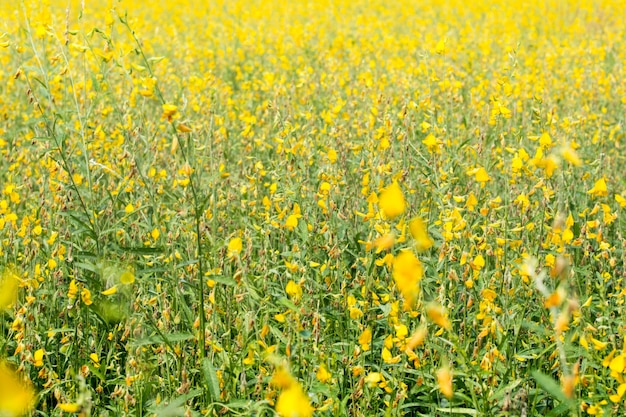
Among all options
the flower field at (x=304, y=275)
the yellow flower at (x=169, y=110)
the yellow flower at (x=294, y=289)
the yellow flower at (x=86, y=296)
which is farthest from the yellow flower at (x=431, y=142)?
the yellow flower at (x=86, y=296)

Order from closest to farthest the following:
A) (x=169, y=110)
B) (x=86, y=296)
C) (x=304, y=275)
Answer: (x=169, y=110) < (x=304, y=275) < (x=86, y=296)

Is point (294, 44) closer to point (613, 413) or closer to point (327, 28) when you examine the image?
point (327, 28)

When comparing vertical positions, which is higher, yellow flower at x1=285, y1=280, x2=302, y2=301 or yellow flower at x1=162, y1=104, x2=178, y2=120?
yellow flower at x1=162, y1=104, x2=178, y2=120

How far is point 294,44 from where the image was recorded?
767 centimetres

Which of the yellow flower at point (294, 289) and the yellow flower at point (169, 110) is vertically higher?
the yellow flower at point (169, 110)

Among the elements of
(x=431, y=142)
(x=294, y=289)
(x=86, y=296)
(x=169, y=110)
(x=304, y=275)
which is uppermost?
(x=169, y=110)

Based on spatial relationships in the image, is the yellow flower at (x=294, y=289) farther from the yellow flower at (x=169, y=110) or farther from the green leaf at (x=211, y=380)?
the yellow flower at (x=169, y=110)

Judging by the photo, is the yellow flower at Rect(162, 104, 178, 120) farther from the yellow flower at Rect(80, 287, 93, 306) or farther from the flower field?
the yellow flower at Rect(80, 287, 93, 306)

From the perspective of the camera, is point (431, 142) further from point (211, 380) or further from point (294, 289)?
point (211, 380)

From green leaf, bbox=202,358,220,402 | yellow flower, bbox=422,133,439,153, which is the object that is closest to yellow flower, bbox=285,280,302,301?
green leaf, bbox=202,358,220,402

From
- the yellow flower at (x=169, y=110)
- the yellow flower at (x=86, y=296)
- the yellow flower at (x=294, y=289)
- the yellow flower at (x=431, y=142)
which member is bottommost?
the yellow flower at (x=86, y=296)

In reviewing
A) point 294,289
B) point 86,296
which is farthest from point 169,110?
point 86,296

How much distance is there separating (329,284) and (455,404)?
615mm

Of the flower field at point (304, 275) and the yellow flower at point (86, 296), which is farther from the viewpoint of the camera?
the yellow flower at point (86, 296)
